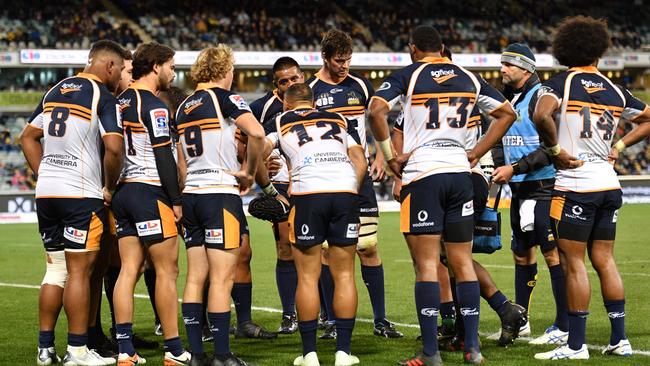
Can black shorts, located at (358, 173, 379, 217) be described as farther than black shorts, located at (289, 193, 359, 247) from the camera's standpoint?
Yes

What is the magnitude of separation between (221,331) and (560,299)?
3140 millimetres

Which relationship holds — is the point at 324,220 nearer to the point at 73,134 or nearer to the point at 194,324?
the point at 194,324

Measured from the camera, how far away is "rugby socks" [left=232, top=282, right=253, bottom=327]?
375 inches

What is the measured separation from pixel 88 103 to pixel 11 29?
119 ft

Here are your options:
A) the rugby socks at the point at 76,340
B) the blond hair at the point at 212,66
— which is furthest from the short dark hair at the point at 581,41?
the rugby socks at the point at 76,340

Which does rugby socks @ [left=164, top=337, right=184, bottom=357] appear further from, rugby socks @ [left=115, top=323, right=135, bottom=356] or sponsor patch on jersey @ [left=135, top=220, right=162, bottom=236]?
sponsor patch on jersey @ [left=135, top=220, right=162, bottom=236]

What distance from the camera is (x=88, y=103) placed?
775 centimetres

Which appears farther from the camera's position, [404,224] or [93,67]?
[93,67]

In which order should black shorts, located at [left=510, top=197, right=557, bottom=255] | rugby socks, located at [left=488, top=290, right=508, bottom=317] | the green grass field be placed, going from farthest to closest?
black shorts, located at [left=510, top=197, right=557, bottom=255], rugby socks, located at [left=488, top=290, right=508, bottom=317], the green grass field

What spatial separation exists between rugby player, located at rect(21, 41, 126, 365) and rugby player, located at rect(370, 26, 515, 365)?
218 cm

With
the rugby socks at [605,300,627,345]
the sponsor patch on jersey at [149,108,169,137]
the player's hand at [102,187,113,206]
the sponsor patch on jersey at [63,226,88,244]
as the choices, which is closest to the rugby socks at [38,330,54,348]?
the sponsor patch on jersey at [63,226,88,244]

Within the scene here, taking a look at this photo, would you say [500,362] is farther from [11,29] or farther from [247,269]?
[11,29]

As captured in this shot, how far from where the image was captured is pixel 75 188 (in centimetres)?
779

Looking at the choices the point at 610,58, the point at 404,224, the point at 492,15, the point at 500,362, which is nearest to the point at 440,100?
the point at 404,224
